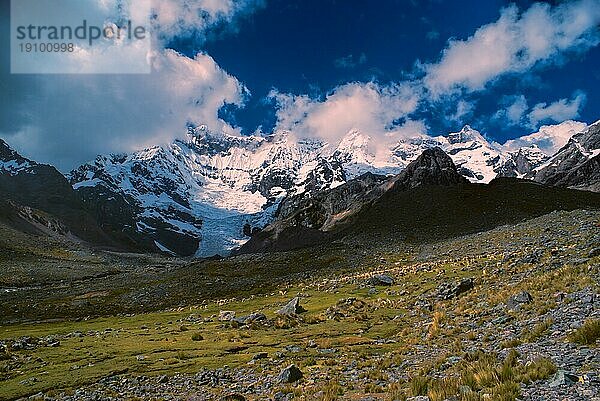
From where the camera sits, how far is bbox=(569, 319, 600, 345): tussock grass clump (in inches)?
545

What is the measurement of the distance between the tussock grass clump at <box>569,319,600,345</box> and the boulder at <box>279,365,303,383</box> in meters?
10.4

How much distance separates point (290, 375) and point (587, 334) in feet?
36.4

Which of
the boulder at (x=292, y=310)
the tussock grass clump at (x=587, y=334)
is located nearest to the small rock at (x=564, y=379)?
the tussock grass clump at (x=587, y=334)

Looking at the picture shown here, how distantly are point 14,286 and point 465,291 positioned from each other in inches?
5149

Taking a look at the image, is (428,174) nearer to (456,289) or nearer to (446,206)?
(446,206)

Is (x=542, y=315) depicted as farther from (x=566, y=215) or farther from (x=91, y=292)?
(x=91, y=292)

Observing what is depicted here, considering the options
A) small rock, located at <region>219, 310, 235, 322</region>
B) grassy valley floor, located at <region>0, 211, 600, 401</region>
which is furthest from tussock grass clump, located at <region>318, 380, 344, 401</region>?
small rock, located at <region>219, 310, 235, 322</region>

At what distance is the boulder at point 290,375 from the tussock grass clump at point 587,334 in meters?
10.4

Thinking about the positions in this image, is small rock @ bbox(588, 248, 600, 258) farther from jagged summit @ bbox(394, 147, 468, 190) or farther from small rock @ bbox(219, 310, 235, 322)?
jagged summit @ bbox(394, 147, 468, 190)

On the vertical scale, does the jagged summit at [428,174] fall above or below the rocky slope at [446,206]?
above

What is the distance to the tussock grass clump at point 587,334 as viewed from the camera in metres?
13.8

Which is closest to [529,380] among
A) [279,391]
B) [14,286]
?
[279,391]

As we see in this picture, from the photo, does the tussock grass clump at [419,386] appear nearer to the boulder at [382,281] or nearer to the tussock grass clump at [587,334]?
the tussock grass clump at [587,334]

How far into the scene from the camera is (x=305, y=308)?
40.4 metres
